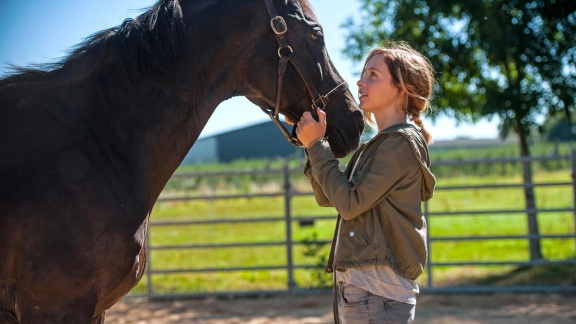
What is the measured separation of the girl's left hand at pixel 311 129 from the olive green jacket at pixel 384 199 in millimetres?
31

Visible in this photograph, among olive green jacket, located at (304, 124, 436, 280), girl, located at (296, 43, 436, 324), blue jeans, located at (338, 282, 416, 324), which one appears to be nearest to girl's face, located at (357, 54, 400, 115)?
girl, located at (296, 43, 436, 324)

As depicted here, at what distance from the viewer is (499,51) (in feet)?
22.6

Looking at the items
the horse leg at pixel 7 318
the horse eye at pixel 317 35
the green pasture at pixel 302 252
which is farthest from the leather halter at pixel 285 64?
the green pasture at pixel 302 252

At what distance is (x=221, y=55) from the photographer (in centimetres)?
218

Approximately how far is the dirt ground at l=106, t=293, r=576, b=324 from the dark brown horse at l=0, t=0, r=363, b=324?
3928 mm

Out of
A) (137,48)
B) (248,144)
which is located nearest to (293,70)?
(137,48)

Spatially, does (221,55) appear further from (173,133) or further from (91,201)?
(91,201)

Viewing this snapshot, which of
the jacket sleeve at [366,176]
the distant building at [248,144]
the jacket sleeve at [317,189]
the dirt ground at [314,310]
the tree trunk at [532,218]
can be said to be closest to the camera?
the jacket sleeve at [366,176]

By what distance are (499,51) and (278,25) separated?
17.5 ft

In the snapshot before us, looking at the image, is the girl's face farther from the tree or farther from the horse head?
the tree

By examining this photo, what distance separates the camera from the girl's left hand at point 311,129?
214 centimetres

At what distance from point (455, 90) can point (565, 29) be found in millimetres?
1518

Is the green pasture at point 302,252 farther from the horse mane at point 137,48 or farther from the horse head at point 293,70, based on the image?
the horse mane at point 137,48

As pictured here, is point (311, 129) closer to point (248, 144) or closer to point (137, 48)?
→ point (137, 48)
